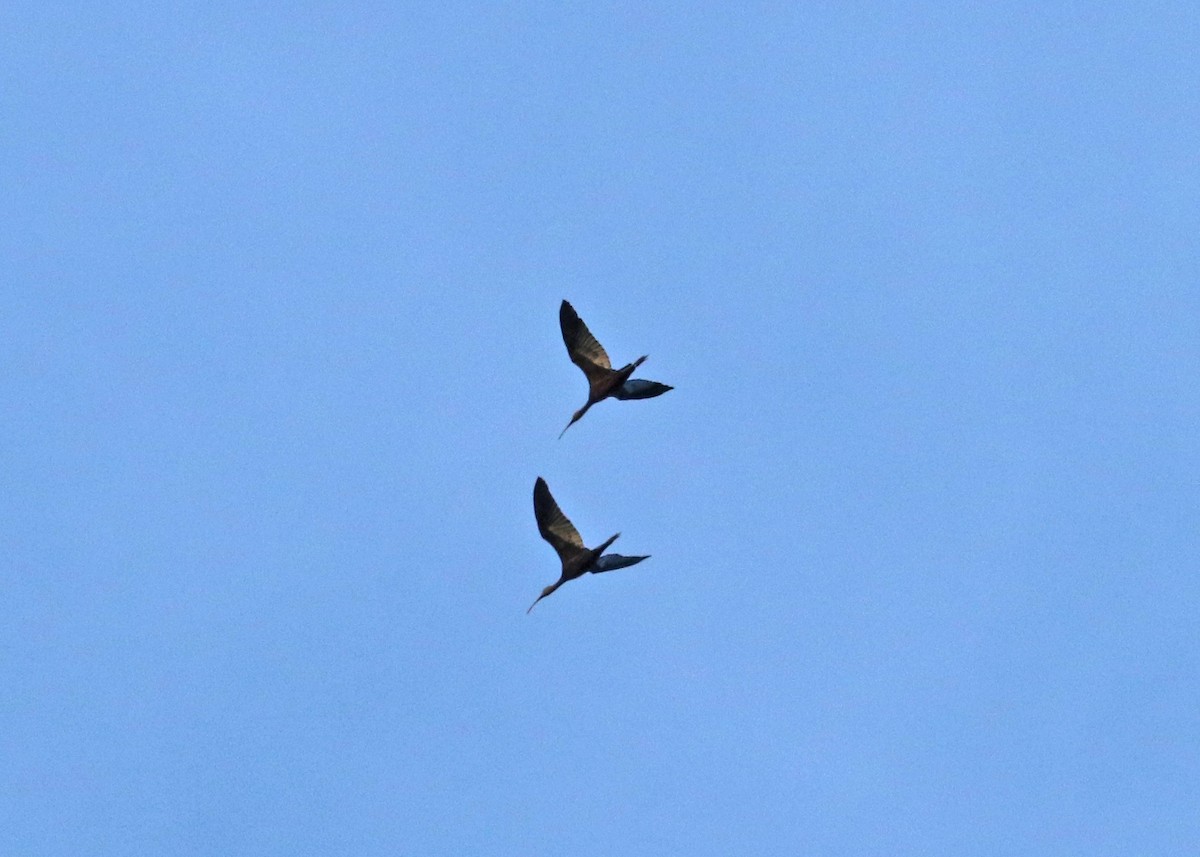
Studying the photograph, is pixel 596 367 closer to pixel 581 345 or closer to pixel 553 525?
pixel 581 345

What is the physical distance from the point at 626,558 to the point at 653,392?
560 cm

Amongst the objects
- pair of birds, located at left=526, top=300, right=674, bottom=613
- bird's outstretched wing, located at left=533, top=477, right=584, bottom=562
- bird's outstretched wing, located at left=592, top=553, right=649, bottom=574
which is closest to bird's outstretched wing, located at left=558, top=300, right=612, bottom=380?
pair of birds, located at left=526, top=300, right=674, bottom=613

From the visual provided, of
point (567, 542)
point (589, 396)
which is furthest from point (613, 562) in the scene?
point (589, 396)

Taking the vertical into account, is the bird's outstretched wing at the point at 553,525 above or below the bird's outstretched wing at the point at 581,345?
below

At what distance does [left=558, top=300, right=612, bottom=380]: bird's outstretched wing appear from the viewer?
80312mm

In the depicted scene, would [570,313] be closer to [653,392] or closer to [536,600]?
[653,392]

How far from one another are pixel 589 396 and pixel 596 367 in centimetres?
123

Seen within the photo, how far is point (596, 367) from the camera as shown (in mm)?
81125

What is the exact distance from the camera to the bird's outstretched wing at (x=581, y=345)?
80312 mm

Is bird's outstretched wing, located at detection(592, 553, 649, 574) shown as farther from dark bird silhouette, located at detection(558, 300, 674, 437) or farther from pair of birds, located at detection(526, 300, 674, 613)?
dark bird silhouette, located at detection(558, 300, 674, 437)

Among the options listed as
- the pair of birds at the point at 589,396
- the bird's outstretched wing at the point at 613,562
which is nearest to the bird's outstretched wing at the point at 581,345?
the pair of birds at the point at 589,396

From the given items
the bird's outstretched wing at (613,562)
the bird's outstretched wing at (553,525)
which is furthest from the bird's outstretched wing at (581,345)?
the bird's outstretched wing at (613,562)

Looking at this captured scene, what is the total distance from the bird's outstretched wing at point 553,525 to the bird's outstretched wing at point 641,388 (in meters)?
4.00

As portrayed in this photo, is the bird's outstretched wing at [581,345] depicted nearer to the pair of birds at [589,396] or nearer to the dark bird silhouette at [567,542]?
the pair of birds at [589,396]
